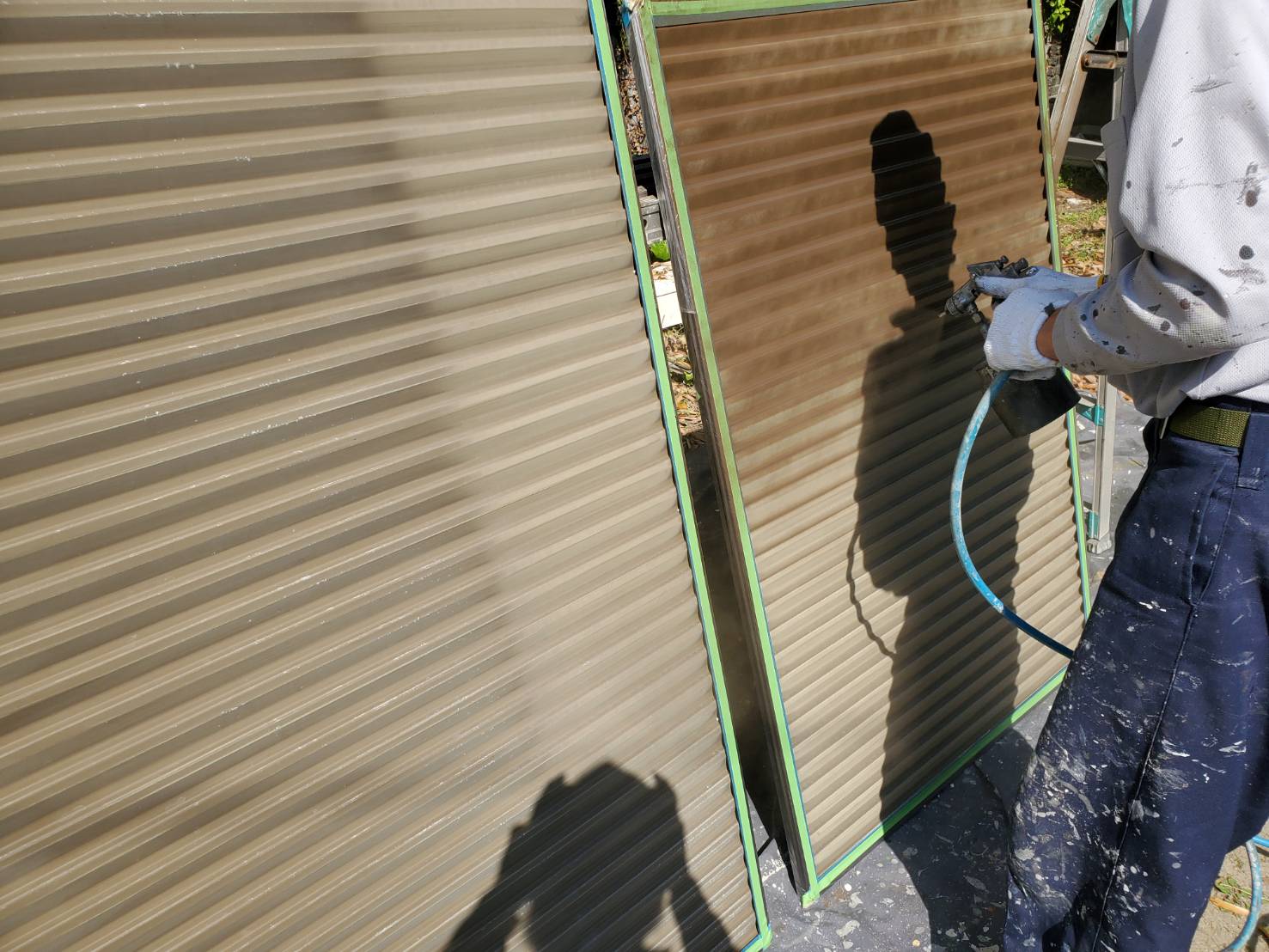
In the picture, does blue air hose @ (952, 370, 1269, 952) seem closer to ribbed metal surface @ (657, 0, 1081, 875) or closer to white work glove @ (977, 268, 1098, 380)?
white work glove @ (977, 268, 1098, 380)

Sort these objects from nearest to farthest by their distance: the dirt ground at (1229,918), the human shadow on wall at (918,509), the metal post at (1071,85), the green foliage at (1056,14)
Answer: the dirt ground at (1229,918), the human shadow on wall at (918,509), the metal post at (1071,85), the green foliage at (1056,14)

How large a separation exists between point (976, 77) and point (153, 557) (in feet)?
8.36

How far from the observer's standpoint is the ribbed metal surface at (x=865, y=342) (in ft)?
6.93

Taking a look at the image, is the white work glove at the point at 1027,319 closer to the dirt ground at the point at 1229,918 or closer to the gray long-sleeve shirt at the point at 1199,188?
the gray long-sleeve shirt at the point at 1199,188

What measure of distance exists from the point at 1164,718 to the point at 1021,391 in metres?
0.90

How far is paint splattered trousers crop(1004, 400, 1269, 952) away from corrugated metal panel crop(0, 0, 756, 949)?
0.95m

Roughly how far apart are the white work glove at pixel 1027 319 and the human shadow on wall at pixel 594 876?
4.30 feet

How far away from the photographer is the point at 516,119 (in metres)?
1.68

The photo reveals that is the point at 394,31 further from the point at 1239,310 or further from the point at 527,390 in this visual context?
→ the point at 1239,310

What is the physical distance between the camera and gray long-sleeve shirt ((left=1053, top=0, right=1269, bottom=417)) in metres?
1.35

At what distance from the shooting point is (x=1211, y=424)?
5.46 ft

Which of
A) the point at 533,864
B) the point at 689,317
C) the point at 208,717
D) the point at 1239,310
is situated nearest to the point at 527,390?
the point at 689,317

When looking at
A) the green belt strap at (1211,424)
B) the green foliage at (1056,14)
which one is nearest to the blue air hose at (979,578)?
the green belt strap at (1211,424)

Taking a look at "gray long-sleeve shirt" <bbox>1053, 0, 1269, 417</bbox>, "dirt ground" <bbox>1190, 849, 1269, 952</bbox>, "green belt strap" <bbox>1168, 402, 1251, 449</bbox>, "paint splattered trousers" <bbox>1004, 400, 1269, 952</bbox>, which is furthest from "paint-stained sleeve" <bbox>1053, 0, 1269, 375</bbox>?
"dirt ground" <bbox>1190, 849, 1269, 952</bbox>
